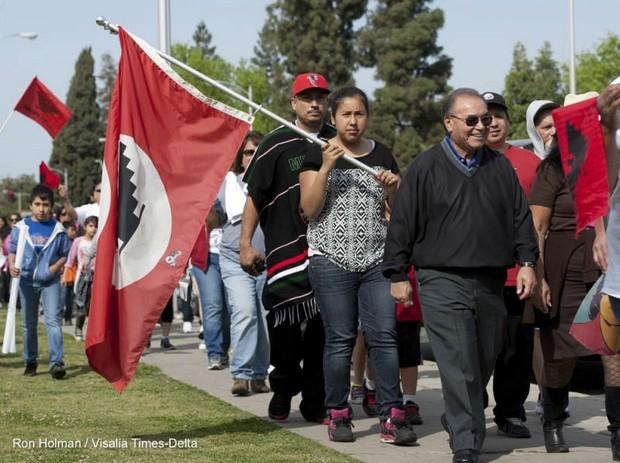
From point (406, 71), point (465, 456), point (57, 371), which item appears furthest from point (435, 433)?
point (406, 71)

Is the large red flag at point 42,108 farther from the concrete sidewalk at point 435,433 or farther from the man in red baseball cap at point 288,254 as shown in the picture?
the man in red baseball cap at point 288,254

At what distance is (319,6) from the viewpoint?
71688 mm

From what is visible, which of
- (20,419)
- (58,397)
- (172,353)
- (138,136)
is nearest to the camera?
(138,136)

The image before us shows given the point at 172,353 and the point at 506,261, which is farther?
the point at 172,353

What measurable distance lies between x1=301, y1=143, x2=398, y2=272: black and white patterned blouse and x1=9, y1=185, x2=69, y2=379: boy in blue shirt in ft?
17.1

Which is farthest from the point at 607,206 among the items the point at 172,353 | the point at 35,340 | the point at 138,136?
the point at 172,353

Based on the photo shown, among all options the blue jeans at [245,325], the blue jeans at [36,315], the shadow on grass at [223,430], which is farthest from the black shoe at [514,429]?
the blue jeans at [36,315]

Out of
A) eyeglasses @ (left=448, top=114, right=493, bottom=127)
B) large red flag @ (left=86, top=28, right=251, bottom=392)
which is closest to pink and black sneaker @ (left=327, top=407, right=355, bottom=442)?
large red flag @ (left=86, top=28, right=251, bottom=392)

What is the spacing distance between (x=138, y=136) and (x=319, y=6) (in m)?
64.8

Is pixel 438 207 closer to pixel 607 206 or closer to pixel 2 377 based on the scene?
pixel 607 206

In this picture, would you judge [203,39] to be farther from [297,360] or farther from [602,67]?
[297,360]

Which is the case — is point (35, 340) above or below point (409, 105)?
below

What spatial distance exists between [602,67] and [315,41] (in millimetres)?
18601

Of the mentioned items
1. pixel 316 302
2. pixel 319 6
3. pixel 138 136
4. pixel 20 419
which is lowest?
pixel 20 419
